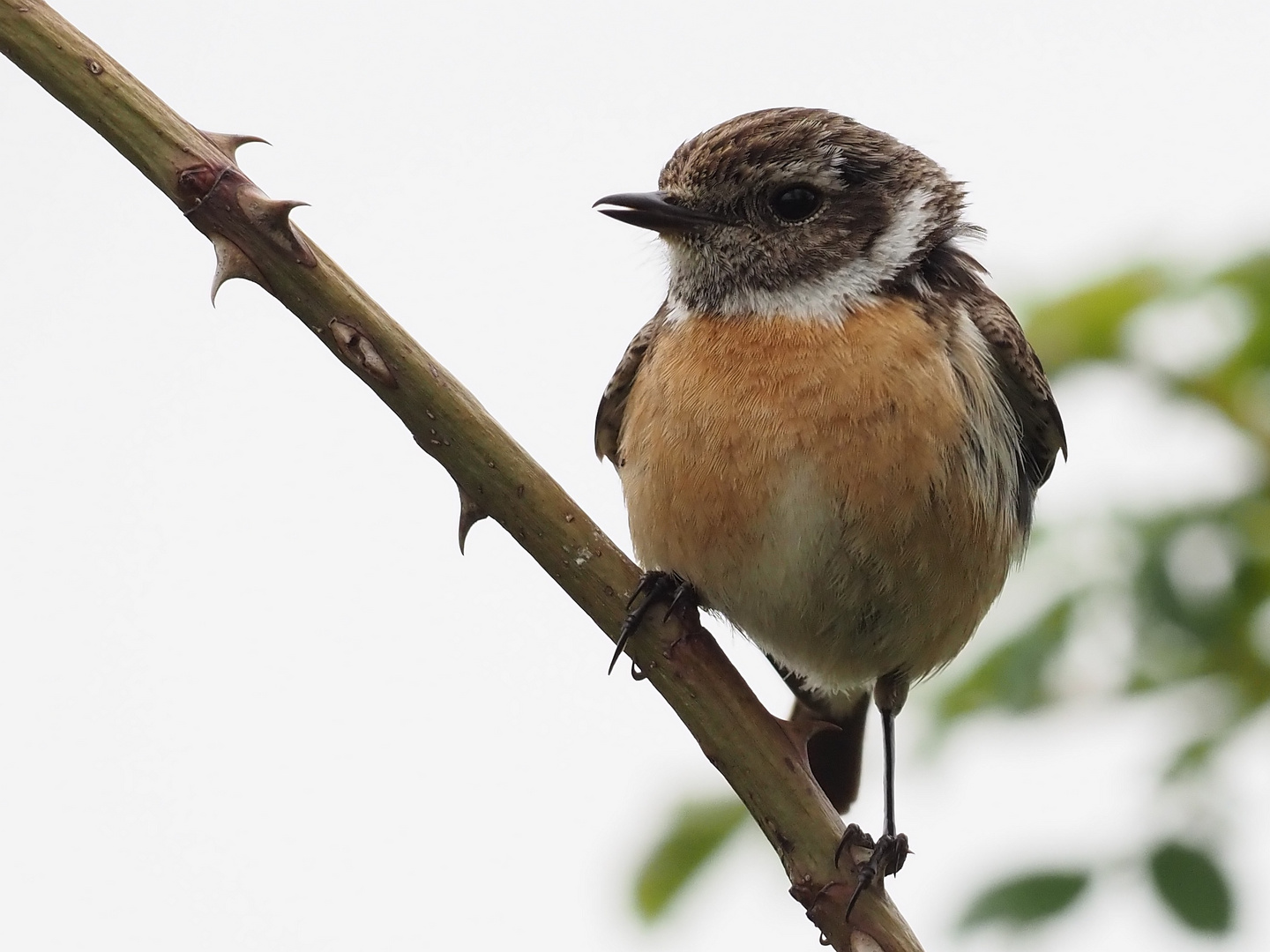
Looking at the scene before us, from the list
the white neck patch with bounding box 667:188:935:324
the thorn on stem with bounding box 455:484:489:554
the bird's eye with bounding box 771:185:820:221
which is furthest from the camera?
the bird's eye with bounding box 771:185:820:221

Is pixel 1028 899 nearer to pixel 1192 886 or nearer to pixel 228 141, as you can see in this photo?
pixel 1192 886

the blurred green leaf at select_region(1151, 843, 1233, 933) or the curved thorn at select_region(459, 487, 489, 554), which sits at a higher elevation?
the curved thorn at select_region(459, 487, 489, 554)

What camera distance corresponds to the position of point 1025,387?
15.6 feet

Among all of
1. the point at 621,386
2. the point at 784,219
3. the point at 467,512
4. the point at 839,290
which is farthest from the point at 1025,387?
the point at 467,512

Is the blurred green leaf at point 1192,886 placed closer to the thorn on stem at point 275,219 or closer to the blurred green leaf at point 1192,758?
the blurred green leaf at point 1192,758

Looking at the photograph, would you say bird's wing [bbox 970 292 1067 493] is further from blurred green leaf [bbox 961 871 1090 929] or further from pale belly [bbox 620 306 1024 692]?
blurred green leaf [bbox 961 871 1090 929]

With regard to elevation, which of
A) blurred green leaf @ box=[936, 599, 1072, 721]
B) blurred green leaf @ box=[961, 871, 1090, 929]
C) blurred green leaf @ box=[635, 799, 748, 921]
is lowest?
blurred green leaf @ box=[961, 871, 1090, 929]

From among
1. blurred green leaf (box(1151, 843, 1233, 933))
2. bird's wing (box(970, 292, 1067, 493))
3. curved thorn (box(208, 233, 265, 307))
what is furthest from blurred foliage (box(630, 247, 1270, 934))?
curved thorn (box(208, 233, 265, 307))

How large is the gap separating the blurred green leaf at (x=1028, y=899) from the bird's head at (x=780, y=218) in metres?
1.85

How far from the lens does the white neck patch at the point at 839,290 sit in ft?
14.9

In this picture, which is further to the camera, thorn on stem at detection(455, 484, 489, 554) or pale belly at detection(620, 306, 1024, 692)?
pale belly at detection(620, 306, 1024, 692)

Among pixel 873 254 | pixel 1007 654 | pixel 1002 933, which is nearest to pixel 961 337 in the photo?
pixel 873 254

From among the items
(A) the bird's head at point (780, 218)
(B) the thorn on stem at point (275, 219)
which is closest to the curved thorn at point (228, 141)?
(B) the thorn on stem at point (275, 219)

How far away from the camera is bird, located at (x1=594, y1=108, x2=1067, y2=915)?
13.6 feet
